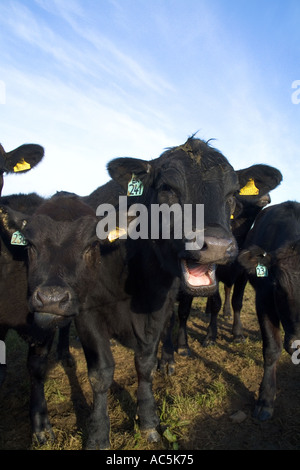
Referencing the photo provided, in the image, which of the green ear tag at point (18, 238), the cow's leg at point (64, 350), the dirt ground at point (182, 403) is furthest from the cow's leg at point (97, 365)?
the cow's leg at point (64, 350)

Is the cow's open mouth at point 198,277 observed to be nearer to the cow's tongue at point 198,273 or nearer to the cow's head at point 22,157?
the cow's tongue at point 198,273

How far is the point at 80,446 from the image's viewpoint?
3.53m

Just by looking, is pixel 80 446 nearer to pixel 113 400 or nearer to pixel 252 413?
pixel 113 400

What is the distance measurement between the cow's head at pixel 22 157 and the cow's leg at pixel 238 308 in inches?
168

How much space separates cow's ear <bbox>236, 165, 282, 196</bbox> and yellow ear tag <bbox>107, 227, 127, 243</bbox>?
1605 millimetres

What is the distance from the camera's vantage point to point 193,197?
3227 mm

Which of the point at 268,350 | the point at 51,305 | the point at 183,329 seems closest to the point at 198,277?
the point at 51,305

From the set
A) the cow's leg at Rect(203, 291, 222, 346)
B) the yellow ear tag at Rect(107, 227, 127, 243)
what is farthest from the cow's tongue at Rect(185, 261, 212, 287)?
the cow's leg at Rect(203, 291, 222, 346)

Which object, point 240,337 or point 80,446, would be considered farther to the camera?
point 240,337

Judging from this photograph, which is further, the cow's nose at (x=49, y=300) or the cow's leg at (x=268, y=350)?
the cow's leg at (x=268, y=350)

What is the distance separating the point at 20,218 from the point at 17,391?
8.21 feet

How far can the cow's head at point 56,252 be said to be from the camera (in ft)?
A: 9.71
